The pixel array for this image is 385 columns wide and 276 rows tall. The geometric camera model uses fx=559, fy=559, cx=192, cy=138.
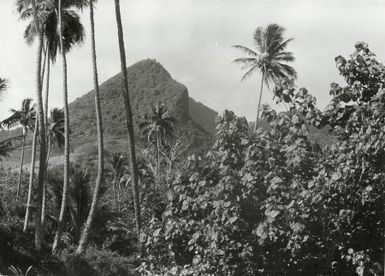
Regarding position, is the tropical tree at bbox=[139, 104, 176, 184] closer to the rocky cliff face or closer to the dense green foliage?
the dense green foliage

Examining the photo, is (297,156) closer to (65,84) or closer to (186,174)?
(186,174)

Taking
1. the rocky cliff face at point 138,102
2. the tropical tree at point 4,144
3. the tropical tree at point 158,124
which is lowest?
the tropical tree at point 4,144

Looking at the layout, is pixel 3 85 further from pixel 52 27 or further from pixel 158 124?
pixel 158 124

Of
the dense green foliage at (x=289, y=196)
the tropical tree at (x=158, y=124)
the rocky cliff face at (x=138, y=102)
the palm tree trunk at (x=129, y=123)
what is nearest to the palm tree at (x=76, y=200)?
the palm tree trunk at (x=129, y=123)

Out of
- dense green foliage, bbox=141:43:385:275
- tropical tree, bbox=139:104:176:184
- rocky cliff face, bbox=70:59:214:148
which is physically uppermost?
rocky cliff face, bbox=70:59:214:148

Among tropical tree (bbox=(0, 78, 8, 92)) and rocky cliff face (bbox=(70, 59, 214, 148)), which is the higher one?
rocky cliff face (bbox=(70, 59, 214, 148))

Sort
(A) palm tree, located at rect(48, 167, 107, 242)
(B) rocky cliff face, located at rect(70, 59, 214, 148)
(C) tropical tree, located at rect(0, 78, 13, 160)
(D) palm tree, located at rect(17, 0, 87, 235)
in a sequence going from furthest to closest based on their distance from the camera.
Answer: (B) rocky cliff face, located at rect(70, 59, 214, 148), (A) palm tree, located at rect(48, 167, 107, 242), (D) palm tree, located at rect(17, 0, 87, 235), (C) tropical tree, located at rect(0, 78, 13, 160)

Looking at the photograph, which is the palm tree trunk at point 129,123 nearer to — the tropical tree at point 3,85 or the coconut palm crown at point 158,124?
the tropical tree at point 3,85

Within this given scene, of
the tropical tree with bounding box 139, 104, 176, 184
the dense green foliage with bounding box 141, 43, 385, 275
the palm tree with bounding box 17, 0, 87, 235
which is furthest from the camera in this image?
the tropical tree with bounding box 139, 104, 176, 184

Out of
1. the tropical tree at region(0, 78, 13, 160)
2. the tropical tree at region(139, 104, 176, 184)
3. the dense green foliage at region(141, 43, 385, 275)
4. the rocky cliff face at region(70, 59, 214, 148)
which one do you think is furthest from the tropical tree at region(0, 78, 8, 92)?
the rocky cliff face at region(70, 59, 214, 148)
